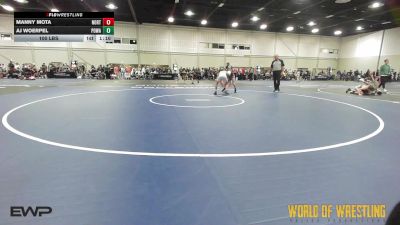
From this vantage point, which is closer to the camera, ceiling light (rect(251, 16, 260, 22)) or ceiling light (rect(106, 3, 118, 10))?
ceiling light (rect(106, 3, 118, 10))

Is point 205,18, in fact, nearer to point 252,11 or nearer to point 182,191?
point 252,11

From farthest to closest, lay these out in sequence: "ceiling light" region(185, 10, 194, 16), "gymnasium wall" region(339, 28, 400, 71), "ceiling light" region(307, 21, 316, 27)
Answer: "gymnasium wall" region(339, 28, 400, 71) → "ceiling light" region(307, 21, 316, 27) → "ceiling light" region(185, 10, 194, 16)

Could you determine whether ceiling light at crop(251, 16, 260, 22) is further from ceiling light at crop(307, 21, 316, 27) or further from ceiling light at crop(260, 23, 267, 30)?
ceiling light at crop(307, 21, 316, 27)

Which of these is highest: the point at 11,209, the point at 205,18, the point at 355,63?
the point at 205,18

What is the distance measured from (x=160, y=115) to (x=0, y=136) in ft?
10.0

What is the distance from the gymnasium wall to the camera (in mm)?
29031

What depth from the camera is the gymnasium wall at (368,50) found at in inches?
1143

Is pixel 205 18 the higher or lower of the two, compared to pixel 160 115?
higher

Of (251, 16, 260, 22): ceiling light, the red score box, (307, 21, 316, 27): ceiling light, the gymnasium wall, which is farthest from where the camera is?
the gymnasium wall

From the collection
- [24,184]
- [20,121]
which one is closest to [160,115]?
[20,121]

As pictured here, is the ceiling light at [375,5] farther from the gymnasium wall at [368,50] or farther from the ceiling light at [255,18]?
the gymnasium wall at [368,50]

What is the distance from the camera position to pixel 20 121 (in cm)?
511
